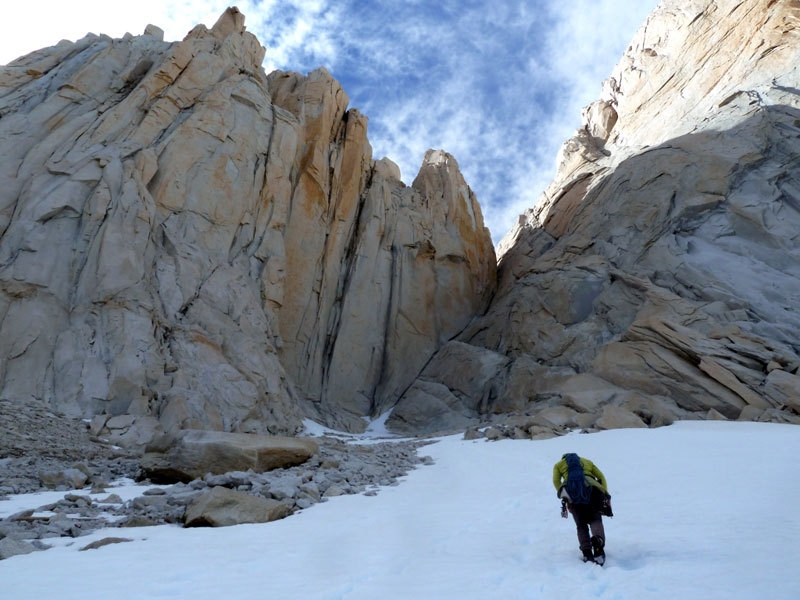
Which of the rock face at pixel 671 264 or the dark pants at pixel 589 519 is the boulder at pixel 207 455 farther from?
the rock face at pixel 671 264

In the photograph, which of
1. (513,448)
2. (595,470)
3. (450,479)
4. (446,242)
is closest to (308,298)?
(446,242)

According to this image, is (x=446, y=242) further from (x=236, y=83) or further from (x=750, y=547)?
(x=750, y=547)

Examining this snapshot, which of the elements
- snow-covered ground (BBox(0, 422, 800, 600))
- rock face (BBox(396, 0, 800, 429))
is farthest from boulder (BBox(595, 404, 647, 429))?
snow-covered ground (BBox(0, 422, 800, 600))

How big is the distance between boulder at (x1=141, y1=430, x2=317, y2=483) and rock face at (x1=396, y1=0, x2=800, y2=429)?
12993mm

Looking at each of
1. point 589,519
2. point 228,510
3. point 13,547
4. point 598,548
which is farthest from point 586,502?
point 13,547

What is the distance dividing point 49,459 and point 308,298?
29.0 meters

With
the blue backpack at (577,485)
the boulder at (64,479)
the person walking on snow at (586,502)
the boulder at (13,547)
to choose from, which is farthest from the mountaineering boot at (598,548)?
the boulder at (64,479)

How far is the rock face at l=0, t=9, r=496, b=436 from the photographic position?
2298cm

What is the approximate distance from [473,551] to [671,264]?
3333 centimetres

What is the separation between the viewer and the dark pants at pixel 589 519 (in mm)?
6258

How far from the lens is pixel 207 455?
1232 centimetres

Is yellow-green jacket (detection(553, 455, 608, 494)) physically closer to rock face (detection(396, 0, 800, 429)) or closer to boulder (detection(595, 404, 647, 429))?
boulder (detection(595, 404, 647, 429))

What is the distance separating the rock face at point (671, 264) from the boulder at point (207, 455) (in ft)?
42.6

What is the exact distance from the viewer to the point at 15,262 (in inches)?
931
